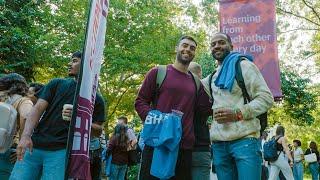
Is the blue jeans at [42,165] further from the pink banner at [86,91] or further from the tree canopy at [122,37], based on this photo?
the tree canopy at [122,37]

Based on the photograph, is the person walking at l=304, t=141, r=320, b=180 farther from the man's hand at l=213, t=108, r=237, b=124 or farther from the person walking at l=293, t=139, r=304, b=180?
the man's hand at l=213, t=108, r=237, b=124

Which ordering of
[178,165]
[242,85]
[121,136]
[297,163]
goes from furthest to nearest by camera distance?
[297,163]
[121,136]
[178,165]
[242,85]

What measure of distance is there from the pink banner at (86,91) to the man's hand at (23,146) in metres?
1.01

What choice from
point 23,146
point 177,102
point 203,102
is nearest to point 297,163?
point 203,102

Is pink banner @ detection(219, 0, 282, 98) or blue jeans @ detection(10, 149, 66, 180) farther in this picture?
pink banner @ detection(219, 0, 282, 98)

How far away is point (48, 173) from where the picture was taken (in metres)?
4.40

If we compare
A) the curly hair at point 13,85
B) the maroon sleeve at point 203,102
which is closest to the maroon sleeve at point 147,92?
the maroon sleeve at point 203,102

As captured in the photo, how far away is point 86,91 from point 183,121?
1622mm

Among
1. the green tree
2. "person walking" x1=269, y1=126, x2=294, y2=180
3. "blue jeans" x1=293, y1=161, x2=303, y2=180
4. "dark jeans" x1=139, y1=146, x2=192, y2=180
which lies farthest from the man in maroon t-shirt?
the green tree

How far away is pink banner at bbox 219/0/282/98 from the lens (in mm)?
6250

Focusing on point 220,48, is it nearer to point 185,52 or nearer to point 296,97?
point 185,52

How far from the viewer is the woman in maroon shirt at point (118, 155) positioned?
11.1 meters

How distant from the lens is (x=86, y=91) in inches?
123

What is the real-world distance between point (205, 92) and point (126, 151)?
6.62 meters
